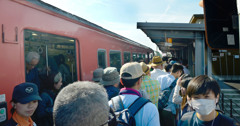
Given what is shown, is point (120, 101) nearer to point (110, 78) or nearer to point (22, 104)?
point (110, 78)

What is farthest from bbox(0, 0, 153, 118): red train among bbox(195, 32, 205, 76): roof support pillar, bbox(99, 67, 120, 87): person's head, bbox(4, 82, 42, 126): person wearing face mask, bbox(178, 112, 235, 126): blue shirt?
bbox(195, 32, 205, 76): roof support pillar

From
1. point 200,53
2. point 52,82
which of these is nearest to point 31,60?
point 52,82

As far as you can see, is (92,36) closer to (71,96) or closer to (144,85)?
(144,85)

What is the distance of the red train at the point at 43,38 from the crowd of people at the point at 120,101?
0.39 meters

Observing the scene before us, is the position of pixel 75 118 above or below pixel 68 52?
below

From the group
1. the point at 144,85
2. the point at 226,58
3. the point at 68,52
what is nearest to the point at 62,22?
the point at 68,52

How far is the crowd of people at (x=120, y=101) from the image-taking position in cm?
77

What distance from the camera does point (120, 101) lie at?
1549 mm

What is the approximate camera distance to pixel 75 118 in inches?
29.3

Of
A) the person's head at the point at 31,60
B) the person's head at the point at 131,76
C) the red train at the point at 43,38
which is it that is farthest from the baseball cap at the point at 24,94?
the person's head at the point at 131,76

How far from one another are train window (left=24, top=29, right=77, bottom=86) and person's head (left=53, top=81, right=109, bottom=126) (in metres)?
2.69

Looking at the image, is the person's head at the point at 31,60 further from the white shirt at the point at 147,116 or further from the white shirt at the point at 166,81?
the white shirt at the point at 166,81

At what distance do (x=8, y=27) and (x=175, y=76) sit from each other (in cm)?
276

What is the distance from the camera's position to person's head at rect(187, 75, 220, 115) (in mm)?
1520
